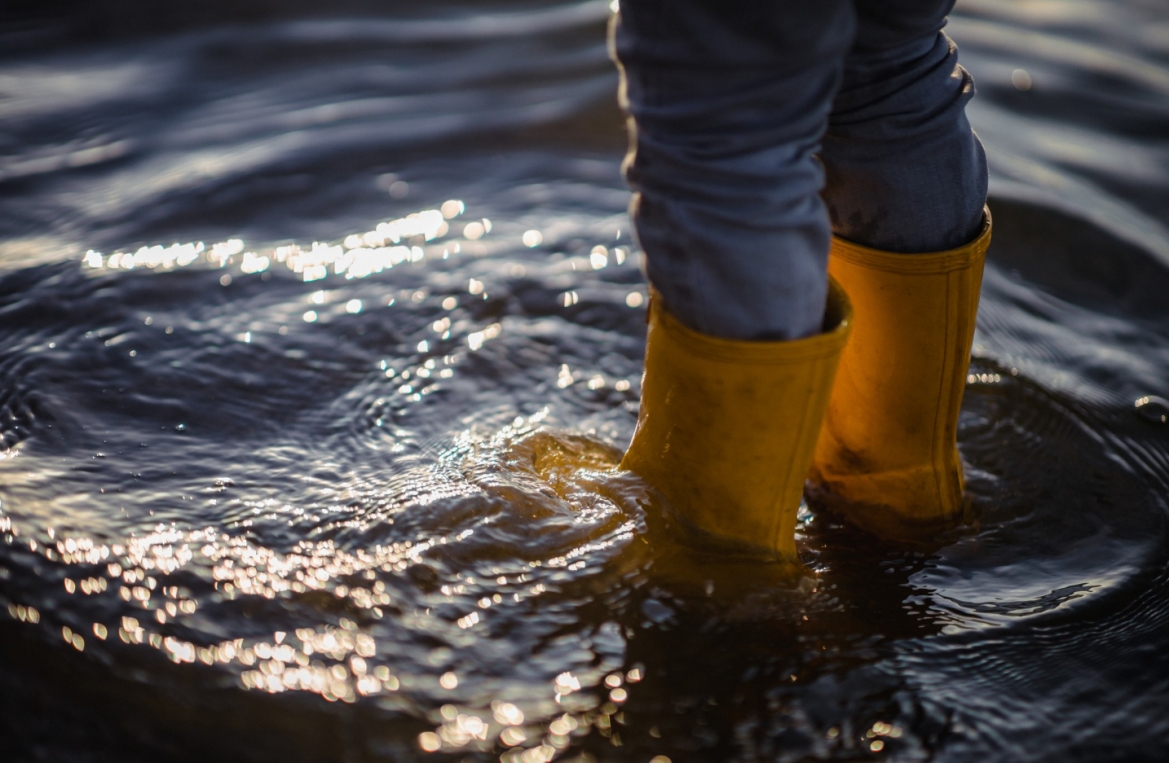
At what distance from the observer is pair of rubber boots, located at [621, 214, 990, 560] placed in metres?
0.95

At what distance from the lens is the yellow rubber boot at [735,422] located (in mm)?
929

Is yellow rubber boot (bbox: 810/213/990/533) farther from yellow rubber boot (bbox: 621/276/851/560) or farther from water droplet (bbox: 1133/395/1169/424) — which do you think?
water droplet (bbox: 1133/395/1169/424)

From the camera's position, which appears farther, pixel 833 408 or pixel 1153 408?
pixel 1153 408

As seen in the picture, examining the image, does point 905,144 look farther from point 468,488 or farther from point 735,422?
point 468,488

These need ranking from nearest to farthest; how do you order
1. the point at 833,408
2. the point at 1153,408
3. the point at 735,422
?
the point at 735,422, the point at 833,408, the point at 1153,408

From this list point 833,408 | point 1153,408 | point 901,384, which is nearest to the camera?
point 901,384

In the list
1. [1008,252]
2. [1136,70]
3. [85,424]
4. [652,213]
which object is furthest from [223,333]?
[1136,70]

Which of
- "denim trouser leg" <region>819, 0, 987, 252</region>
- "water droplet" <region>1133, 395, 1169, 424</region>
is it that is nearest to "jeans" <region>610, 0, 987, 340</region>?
"denim trouser leg" <region>819, 0, 987, 252</region>

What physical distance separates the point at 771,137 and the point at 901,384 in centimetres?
41

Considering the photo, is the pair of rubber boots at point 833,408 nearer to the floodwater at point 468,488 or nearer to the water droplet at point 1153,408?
the floodwater at point 468,488

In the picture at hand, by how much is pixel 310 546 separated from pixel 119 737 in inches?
10.8

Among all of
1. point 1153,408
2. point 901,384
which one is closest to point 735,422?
point 901,384

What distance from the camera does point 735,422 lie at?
967mm

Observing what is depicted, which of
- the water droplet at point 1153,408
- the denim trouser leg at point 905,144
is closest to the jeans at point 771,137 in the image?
the denim trouser leg at point 905,144
